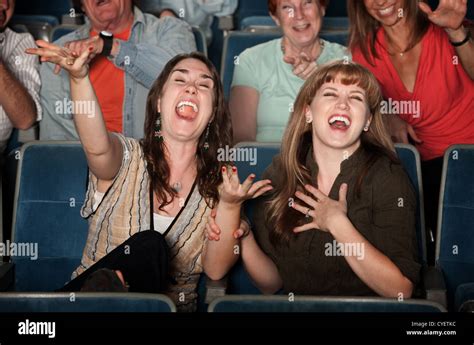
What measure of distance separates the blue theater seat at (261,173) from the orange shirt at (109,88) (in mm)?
658

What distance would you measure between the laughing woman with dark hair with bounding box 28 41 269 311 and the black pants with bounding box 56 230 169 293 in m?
0.10

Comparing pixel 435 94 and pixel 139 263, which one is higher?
pixel 435 94

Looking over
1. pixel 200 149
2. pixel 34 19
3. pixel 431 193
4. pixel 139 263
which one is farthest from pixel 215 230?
pixel 34 19

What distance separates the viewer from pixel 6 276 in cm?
186

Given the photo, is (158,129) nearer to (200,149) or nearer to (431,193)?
(200,149)

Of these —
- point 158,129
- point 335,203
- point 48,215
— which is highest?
point 158,129

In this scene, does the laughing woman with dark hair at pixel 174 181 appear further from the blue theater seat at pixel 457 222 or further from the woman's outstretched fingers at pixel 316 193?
the blue theater seat at pixel 457 222

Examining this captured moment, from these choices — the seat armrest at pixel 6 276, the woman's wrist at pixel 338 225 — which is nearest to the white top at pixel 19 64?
the seat armrest at pixel 6 276

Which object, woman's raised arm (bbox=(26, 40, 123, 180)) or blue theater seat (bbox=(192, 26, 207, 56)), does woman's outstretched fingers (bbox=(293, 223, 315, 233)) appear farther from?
blue theater seat (bbox=(192, 26, 207, 56))

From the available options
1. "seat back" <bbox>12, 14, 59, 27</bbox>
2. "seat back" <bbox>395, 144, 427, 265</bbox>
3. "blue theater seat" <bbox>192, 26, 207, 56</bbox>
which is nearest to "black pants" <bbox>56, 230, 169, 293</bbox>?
"seat back" <bbox>395, 144, 427, 265</bbox>

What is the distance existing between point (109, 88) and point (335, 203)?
1.02m

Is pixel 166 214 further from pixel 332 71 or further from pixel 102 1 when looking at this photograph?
pixel 102 1

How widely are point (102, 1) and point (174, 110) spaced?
2.48 ft

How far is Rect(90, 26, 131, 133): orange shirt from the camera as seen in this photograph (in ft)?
8.23
